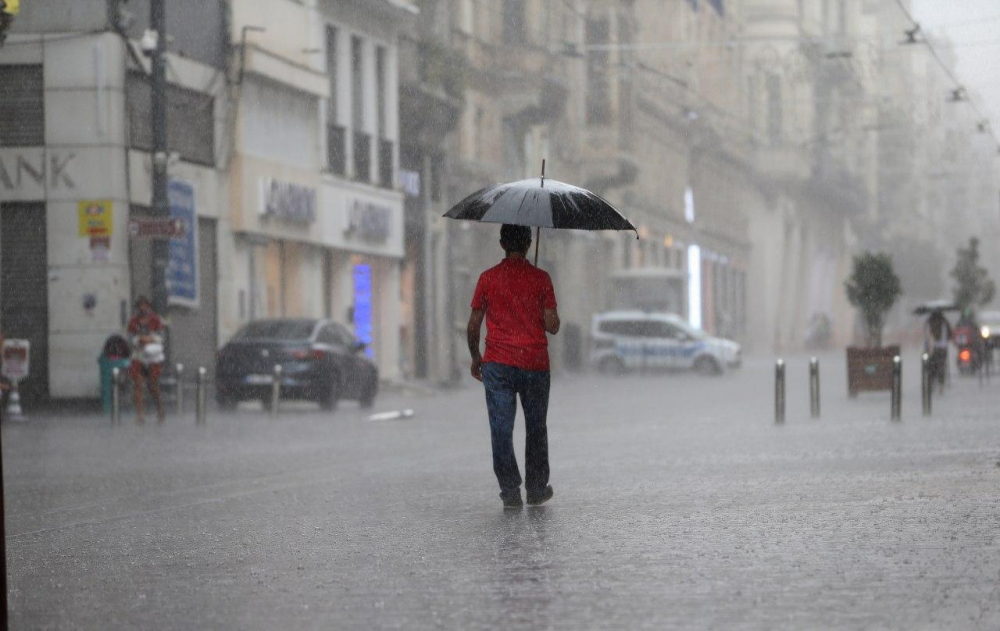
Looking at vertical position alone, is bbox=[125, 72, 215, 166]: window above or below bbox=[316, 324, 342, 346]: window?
above

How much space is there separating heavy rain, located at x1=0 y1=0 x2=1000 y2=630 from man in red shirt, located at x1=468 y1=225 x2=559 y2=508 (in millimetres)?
20

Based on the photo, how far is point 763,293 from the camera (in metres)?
87.9

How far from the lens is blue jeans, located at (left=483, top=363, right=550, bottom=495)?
39.0 feet

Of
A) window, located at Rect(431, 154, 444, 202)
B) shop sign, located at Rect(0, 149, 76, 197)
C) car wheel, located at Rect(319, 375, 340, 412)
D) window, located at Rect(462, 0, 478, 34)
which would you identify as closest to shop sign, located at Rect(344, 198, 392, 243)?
window, located at Rect(431, 154, 444, 202)

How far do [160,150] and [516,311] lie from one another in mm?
17617

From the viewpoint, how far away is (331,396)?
30.2 m

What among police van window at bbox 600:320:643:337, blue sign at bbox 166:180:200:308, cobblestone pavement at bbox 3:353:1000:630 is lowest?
cobblestone pavement at bbox 3:353:1000:630

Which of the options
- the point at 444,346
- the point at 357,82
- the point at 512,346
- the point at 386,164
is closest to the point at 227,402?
the point at 357,82

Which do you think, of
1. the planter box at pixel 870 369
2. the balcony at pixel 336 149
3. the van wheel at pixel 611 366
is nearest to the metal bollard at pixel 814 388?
the planter box at pixel 870 369

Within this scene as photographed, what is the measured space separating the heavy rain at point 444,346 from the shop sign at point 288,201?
11cm

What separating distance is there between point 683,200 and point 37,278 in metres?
44.1

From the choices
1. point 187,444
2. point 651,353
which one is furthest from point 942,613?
point 651,353

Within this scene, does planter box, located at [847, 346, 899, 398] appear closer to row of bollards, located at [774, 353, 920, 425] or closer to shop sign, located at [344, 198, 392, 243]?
row of bollards, located at [774, 353, 920, 425]

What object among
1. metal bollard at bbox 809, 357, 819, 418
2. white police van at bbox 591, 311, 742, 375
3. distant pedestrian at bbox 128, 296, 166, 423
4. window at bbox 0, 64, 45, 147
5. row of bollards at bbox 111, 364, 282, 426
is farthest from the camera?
white police van at bbox 591, 311, 742, 375
